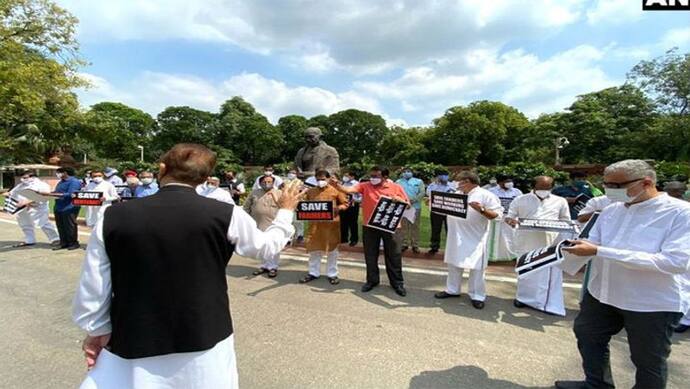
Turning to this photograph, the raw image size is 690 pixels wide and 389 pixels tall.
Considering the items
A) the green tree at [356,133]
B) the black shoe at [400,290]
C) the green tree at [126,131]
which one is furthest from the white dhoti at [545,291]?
the green tree at [356,133]

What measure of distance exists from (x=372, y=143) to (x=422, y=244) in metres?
52.4

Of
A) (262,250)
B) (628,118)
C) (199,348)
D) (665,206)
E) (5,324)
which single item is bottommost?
(5,324)

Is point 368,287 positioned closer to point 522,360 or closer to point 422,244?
point 522,360

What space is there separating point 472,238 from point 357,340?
240cm

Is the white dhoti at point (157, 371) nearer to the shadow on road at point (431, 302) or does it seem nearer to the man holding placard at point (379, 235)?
the shadow on road at point (431, 302)

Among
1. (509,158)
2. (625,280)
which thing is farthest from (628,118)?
(625,280)

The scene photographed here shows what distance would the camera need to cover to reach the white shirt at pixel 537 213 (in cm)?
560

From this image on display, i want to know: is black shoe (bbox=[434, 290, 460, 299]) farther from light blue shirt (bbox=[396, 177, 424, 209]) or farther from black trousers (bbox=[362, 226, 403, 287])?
light blue shirt (bbox=[396, 177, 424, 209])

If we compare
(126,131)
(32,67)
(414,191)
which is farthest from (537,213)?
(126,131)

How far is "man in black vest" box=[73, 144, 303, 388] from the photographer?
5.63 ft

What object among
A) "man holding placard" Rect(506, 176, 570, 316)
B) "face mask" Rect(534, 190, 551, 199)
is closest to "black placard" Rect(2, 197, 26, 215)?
"man holding placard" Rect(506, 176, 570, 316)

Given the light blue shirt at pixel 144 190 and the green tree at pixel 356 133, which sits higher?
the green tree at pixel 356 133

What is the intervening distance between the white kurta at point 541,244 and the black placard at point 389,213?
1638 mm

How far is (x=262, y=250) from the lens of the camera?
201 cm
